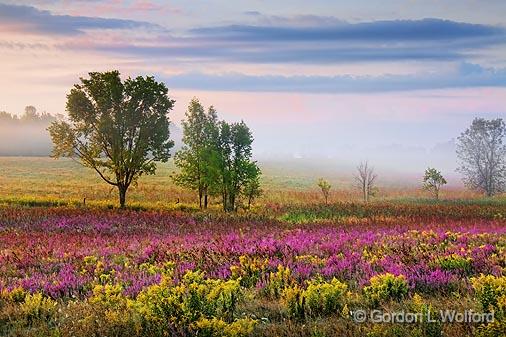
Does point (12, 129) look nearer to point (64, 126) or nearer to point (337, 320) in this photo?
point (64, 126)

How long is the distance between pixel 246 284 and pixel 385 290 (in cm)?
314

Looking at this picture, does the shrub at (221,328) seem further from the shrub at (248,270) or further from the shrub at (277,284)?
the shrub at (248,270)

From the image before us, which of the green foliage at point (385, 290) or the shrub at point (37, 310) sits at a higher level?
the green foliage at point (385, 290)

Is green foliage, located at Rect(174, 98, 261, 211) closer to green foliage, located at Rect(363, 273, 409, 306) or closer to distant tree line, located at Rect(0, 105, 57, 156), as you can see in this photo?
green foliage, located at Rect(363, 273, 409, 306)

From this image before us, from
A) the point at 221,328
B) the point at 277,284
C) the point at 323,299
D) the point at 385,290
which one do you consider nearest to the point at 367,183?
the point at 277,284

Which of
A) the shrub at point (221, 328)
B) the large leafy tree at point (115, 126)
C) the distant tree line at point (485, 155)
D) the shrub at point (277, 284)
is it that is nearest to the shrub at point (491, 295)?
the shrub at point (277, 284)

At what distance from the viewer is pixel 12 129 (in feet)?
621

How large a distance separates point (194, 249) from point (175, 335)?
7540mm

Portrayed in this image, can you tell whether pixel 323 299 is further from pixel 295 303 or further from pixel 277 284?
pixel 277 284

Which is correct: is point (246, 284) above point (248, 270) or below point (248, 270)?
below

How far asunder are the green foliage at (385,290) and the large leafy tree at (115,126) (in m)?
31.5

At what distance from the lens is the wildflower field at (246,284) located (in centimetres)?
758

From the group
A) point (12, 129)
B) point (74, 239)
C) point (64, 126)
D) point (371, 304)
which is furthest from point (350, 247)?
point (12, 129)

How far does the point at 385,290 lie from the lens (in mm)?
9188
